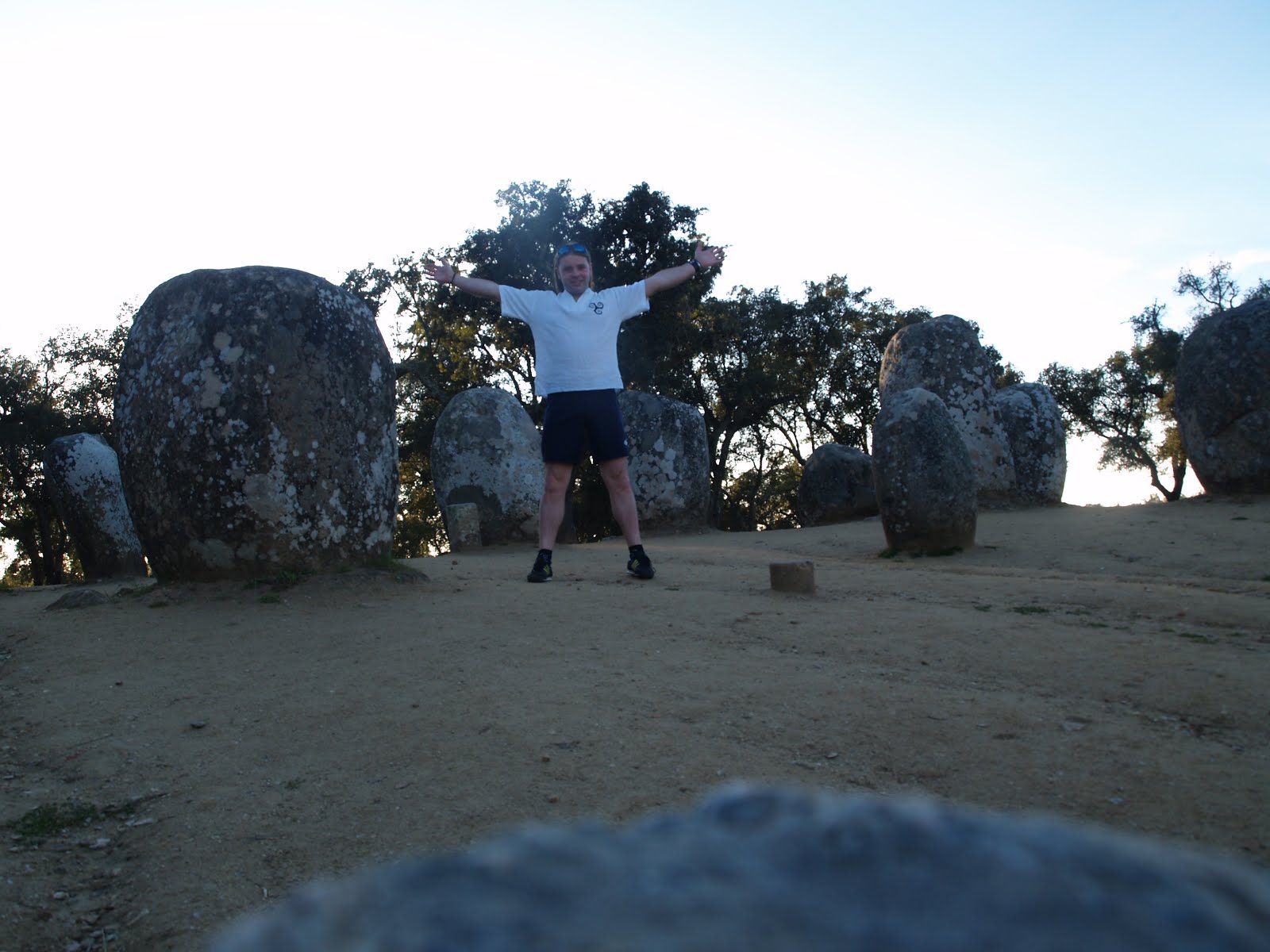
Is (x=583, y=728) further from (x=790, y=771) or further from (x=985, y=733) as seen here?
(x=985, y=733)

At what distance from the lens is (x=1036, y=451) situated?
15.1 meters

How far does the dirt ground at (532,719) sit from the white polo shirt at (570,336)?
1.50 meters

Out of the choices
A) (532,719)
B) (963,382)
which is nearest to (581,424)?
(532,719)

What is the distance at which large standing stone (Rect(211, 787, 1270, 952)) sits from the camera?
19.0 inches

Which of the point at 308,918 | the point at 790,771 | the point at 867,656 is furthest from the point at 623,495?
the point at 308,918

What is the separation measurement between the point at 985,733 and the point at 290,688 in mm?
2623

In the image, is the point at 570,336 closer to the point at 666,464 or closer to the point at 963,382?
the point at 666,464

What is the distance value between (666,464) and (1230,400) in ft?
25.0

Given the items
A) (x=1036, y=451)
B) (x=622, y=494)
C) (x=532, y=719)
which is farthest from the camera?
(x=1036, y=451)

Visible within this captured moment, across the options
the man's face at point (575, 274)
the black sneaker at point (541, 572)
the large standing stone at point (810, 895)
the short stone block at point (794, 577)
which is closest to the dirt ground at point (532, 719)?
the short stone block at point (794, 577)

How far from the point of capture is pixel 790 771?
2.79 metres

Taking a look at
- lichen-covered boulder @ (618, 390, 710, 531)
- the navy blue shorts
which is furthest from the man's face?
lichen-covered boulder @ (618, 390, 710, 531)

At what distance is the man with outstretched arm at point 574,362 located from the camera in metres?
6.57

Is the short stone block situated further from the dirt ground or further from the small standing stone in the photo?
the small standing stone
